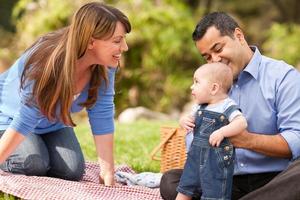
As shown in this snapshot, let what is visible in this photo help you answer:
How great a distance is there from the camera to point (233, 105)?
10.5 feet

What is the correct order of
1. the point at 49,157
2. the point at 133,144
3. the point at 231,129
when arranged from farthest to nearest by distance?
the point at 133,144
the point at 49,157
the point at 231,129

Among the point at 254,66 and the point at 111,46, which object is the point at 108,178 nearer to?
the point at 111,46

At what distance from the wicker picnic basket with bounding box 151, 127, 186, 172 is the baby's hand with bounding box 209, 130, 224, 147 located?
1.40m

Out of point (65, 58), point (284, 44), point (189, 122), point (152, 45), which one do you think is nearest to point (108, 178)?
point (65, 58)

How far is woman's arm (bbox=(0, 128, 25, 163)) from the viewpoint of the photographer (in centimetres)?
375

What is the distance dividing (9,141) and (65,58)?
55cm

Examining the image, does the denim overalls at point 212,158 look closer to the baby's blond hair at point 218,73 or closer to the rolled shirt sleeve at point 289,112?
the baby's blond hair at point 218,73

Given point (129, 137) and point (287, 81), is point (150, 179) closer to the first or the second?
point (287, 81)

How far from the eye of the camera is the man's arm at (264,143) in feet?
10.7

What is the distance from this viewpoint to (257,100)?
348 centimetres

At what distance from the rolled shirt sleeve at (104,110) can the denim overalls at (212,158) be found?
1009mm

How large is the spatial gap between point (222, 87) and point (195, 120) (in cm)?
21

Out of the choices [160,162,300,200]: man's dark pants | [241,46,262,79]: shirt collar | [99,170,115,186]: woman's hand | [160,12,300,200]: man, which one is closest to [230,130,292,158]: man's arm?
[160,12,300,200]: man

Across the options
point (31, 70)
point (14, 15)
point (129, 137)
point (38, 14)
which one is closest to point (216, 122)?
point (31, 70)
